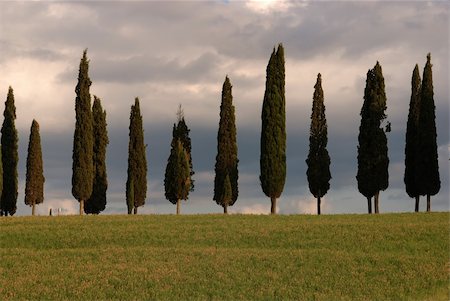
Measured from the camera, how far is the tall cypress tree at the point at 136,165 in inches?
2744

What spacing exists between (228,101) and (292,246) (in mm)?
33515

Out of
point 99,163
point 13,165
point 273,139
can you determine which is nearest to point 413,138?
point 273,139

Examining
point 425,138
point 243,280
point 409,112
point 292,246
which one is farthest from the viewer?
point 409,112

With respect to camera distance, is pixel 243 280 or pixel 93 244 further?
pixel 93 244

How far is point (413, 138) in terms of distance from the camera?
2475 inches

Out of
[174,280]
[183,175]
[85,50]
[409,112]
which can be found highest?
[85,50]

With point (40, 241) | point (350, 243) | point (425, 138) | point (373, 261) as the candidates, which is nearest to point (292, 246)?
point (350, 243)

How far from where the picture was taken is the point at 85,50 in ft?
208

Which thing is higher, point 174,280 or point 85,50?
point 85,50

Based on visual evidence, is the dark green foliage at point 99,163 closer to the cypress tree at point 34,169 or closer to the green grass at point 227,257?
the cypress tree at point 34,169

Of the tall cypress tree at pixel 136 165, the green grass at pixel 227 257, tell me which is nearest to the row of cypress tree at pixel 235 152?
the tall cypress tree at pixel 136 165

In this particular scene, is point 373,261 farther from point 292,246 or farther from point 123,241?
point 123,241

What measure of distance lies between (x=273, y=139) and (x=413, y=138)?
48.0 ft

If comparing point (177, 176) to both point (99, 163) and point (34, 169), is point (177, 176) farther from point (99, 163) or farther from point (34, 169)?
point (34, 169)
